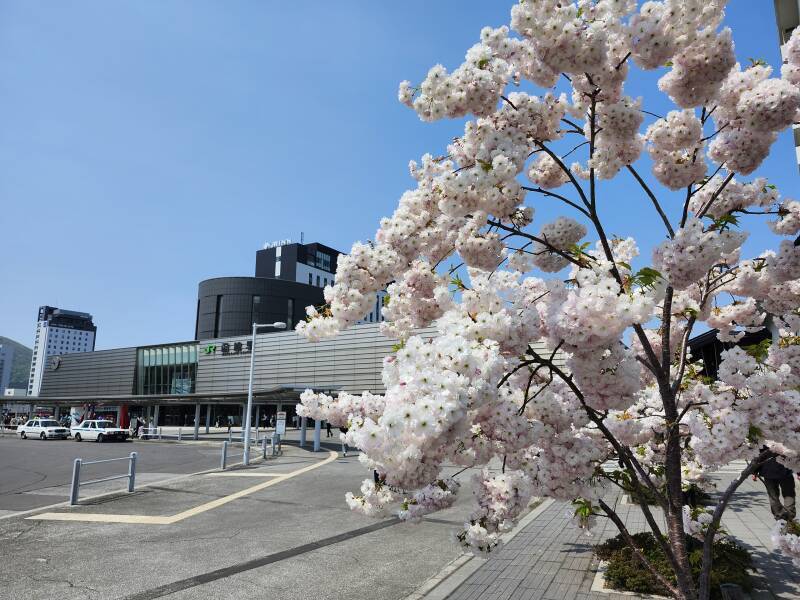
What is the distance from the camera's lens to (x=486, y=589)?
725cm

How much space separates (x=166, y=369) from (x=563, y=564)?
71.2 meters

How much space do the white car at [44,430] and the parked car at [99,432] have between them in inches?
96.1

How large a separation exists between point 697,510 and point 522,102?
186 inches

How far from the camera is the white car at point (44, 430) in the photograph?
133 feet

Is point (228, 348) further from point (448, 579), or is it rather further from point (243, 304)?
point (448, 579)

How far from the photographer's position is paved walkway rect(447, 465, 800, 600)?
703 cm

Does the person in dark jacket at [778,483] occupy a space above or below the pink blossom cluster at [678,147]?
below

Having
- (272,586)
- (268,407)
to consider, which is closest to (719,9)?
(272,586)

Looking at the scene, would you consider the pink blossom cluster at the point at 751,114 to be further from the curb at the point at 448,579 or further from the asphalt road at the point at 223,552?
the curb at the point at 448,579

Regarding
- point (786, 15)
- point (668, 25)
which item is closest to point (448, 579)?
point (668, 25)

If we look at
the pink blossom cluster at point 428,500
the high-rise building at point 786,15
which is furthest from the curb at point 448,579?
the high-rise building at point 786,15

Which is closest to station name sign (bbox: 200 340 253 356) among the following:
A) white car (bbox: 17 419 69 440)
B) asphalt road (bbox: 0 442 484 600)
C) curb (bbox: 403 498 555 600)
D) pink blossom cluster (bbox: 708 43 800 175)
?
white car (bbox: 17 419 69 440)

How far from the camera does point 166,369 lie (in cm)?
7050

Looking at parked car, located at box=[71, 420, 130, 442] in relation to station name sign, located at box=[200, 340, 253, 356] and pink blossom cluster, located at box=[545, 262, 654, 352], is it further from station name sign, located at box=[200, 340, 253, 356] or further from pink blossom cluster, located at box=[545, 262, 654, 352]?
pink blossom cluster, located at box=[545, 262, 654, 352]
